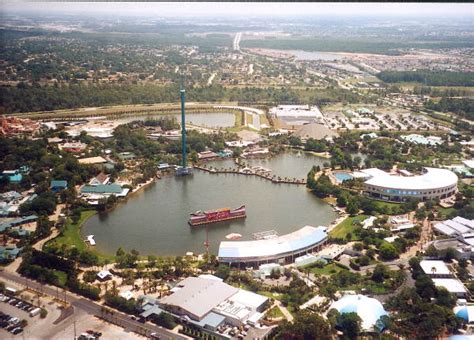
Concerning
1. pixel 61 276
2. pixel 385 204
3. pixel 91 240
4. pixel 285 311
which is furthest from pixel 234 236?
pixel 385 204

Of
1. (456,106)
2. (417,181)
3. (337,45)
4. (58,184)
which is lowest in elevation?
(58,184)

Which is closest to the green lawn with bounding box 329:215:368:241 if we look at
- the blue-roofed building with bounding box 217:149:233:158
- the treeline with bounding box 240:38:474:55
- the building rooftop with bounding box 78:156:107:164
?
the blue-roofed building with bounding box 217:149:233:158

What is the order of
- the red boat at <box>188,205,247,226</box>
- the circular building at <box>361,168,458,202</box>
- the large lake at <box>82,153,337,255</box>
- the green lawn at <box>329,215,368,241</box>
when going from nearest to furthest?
the large lake at <box>82,153,337,255</box> → the green lawn at <box>329,215,368,241</box> → the red boat at <box>188,205,247,226</box> → the circular building at <box>361,168,458,202</box>

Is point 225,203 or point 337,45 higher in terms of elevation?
point 337,45

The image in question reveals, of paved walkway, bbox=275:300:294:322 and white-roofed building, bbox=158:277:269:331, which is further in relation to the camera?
paved walkway, bbox=275:300:294:322

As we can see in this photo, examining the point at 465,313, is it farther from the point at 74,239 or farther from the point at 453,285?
the point at 74,239

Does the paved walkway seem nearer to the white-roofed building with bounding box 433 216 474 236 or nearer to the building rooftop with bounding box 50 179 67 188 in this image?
the white-roofed building with bounding box 433 216 474 236

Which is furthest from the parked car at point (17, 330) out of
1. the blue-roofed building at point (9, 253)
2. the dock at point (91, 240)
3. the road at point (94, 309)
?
the dock at point (91, 240)
